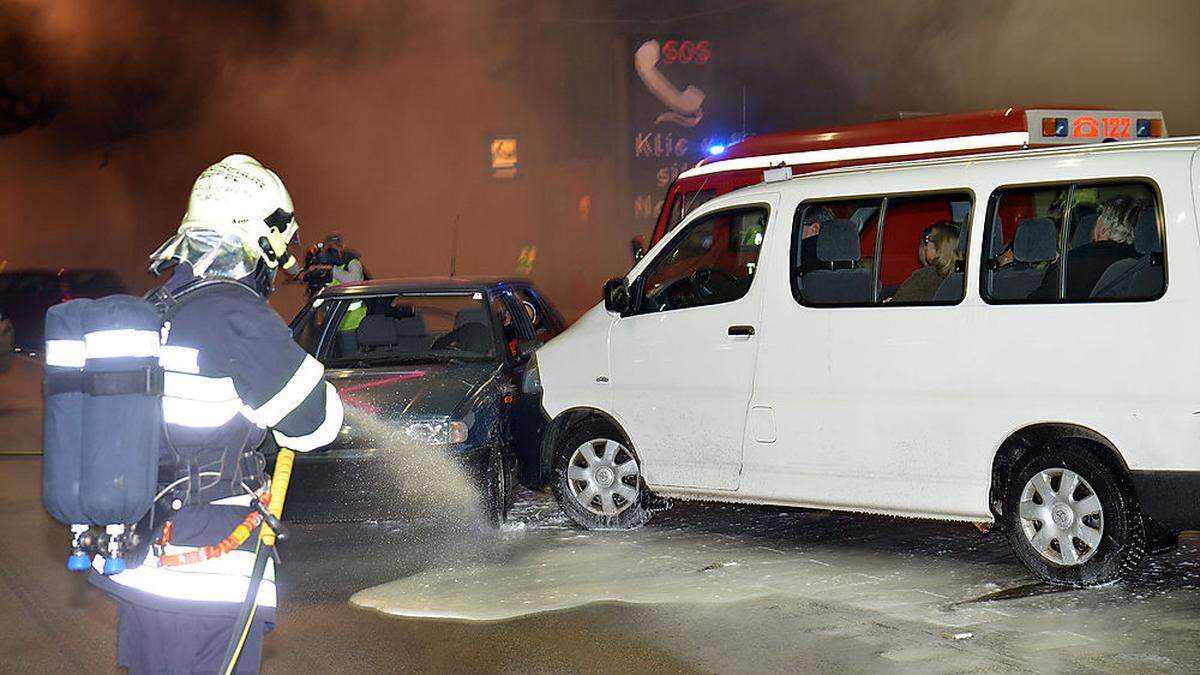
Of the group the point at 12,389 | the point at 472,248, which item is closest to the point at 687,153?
the point at 472,248

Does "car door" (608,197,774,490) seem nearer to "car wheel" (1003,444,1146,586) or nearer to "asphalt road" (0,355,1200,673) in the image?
"asphalt road" (0,355,1200,673)

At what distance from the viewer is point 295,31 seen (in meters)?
25.9

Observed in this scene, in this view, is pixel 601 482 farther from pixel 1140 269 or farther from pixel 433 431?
pixel 1140 269

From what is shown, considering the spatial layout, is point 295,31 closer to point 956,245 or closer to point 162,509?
point 956,245

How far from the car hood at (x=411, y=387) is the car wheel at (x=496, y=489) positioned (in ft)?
1.23

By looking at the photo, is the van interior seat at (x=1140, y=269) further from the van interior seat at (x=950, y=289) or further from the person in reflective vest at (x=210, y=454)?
the person in reflective vest at (x=210, y=454)

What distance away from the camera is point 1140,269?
600 cm

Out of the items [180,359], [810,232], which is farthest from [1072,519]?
[180,359]

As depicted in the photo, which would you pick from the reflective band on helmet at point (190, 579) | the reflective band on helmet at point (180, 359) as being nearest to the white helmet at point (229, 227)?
the reflective band on helmet at point (180, 359)

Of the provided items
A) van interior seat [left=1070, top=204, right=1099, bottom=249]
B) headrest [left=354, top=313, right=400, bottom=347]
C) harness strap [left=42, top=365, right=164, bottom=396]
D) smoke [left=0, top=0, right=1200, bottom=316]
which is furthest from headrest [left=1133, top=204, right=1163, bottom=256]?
smoke [left=0, top=0, right=1200, bottom=316]

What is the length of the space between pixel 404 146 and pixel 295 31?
13.1 feet

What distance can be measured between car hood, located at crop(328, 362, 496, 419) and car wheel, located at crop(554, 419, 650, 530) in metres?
0.65

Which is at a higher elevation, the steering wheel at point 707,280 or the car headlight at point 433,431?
the steering wheel at point 707,280

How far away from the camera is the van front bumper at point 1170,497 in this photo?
5754 millimetres
